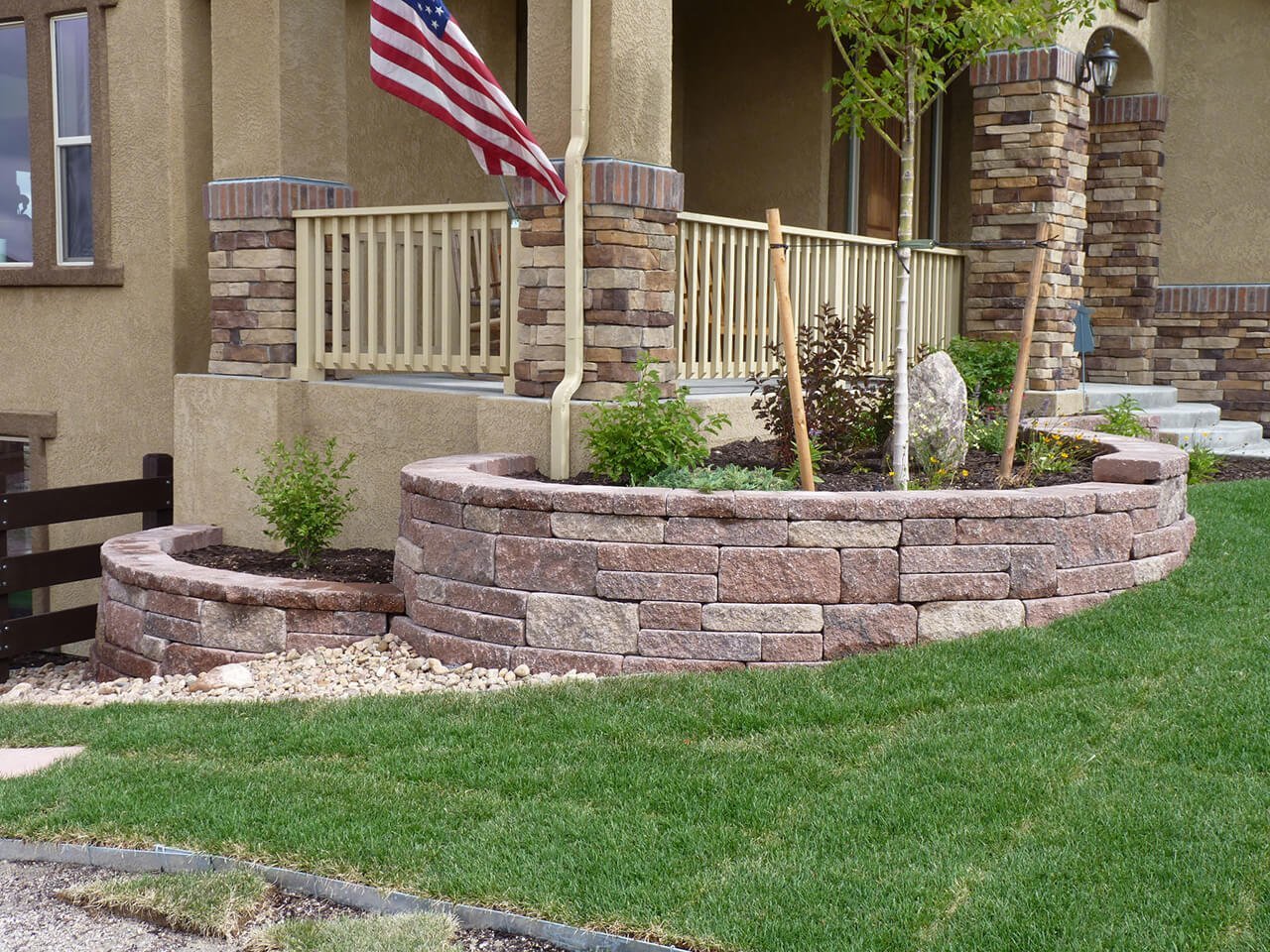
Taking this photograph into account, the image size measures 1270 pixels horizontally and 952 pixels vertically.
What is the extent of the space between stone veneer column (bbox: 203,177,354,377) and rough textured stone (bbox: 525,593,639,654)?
3191 mm

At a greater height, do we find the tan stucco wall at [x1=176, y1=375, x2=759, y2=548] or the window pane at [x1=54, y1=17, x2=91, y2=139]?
the window pane at [x1=54, y1=17, x2=91, y2=139]

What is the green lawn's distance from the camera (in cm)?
346

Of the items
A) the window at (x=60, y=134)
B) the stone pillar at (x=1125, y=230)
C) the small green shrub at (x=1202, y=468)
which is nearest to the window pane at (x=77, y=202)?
the window at (x=60, y=134)

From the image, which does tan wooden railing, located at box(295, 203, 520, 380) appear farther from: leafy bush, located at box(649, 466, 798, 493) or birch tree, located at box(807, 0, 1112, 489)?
birch tree, located at box(807, 0, 1112, 489)

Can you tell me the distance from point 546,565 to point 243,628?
183 cm

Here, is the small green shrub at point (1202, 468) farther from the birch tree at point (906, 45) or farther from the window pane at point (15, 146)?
the window pane at point (15, 146)

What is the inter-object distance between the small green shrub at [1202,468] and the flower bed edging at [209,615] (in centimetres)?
549

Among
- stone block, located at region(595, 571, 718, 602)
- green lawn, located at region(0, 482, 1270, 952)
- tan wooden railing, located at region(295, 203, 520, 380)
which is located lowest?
green lawn, located at region(0, 482, 1270, 952)

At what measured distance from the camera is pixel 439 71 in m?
6.06

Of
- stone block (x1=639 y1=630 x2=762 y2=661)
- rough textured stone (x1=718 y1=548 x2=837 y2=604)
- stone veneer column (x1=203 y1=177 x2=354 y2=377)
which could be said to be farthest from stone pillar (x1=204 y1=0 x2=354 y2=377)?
rough textured stone (x1=718 y1=548 x2=837 y2=604)

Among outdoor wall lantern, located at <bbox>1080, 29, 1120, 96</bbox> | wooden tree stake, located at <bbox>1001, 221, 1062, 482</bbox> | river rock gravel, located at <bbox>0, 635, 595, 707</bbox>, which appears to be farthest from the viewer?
outdoor wall lantern, located at <bbox>1080, 29, 1120, 96</bbox>

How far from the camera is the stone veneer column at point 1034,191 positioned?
9.61 metres

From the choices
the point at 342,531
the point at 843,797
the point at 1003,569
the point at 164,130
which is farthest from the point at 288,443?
the point at 843,797

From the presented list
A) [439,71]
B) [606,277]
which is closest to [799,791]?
[606,277]
